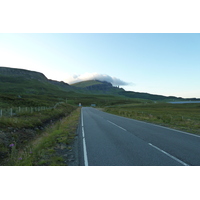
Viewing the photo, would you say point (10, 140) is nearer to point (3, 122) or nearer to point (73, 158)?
point (3, 122)

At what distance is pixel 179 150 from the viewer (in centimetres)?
761

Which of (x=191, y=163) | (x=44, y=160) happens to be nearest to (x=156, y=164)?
(x=191, y=163)

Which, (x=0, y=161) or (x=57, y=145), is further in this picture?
(x=57, y=145)

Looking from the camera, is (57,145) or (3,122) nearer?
(57,145)

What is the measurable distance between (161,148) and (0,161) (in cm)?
754

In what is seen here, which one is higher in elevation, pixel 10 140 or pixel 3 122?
pixel 3 122
